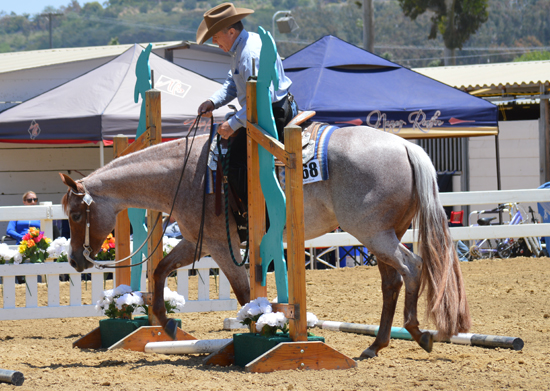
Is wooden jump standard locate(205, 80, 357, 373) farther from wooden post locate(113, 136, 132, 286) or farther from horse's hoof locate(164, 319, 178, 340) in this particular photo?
wooden post locate(113, 136, 132, 286)

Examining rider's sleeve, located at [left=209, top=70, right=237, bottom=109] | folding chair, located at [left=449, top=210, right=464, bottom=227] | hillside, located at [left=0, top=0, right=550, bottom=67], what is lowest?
Result: folding chair, located at [left=449, top=210, right=464, bottom=227]

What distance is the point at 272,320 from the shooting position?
13.8ft

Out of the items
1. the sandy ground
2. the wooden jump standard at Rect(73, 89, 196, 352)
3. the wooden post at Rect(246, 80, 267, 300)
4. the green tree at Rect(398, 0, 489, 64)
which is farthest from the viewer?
the green tree at Rect(398, 0, 489, 64)

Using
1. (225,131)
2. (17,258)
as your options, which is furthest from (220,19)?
(17,258)

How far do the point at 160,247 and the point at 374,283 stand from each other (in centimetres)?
373

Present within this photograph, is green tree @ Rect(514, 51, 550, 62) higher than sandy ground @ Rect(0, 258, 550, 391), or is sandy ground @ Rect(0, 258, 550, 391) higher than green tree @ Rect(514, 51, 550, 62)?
green tree @ Rect(514, 51, 550, 62)

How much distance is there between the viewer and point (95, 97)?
32.4 feet

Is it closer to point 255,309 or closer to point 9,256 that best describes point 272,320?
point 255,309

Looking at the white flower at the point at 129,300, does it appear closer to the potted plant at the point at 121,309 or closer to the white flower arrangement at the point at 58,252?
the potted plant at the point at 121,309

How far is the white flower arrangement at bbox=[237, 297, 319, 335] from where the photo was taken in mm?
4203

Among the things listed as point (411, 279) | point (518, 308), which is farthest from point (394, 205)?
point (518, 308)

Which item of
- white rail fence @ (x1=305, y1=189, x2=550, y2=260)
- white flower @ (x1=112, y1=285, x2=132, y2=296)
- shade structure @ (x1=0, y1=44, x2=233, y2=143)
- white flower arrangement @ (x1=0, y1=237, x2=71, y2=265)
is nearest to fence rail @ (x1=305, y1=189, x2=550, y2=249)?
white rail fence @ (x1=305, y1=189, x2=550, y2=260)

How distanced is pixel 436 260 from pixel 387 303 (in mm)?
479

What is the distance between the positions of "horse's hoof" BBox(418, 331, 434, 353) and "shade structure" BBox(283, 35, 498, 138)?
5338 mm
